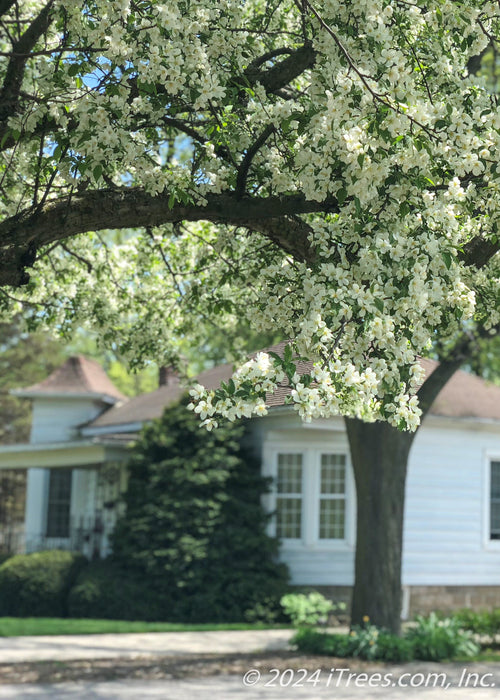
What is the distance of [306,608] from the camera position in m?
14.8

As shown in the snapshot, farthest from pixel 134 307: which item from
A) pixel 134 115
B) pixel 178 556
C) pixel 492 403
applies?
pixel 492 403

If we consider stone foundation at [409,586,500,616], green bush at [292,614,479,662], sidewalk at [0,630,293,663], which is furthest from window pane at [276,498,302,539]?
green bush at [292,614,479,662]

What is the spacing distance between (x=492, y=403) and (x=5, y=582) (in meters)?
10.3

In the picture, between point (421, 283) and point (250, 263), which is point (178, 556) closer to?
point (250, 263)

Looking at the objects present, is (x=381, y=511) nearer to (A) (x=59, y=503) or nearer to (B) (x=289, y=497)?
(B) (x=289, y=497)

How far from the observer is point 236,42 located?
564 cm

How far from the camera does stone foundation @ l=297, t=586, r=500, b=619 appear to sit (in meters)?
16.6

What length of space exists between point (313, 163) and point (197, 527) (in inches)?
459

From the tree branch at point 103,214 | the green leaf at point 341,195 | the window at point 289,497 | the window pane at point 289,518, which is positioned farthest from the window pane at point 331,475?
the green leaf at point 341,195

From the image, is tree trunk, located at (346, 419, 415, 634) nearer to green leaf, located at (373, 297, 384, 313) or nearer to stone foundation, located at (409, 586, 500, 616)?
stone foundation, located at (409, 586, 500, 616)

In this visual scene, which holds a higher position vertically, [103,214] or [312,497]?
[103,214]

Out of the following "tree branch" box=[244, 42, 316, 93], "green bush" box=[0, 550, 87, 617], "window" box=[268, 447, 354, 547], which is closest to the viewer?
"tree branch" box=[244, 42, 316, 93]

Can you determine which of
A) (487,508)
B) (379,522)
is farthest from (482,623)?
(487,508)

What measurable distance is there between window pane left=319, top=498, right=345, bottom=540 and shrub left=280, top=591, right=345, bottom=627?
6.58 feet
